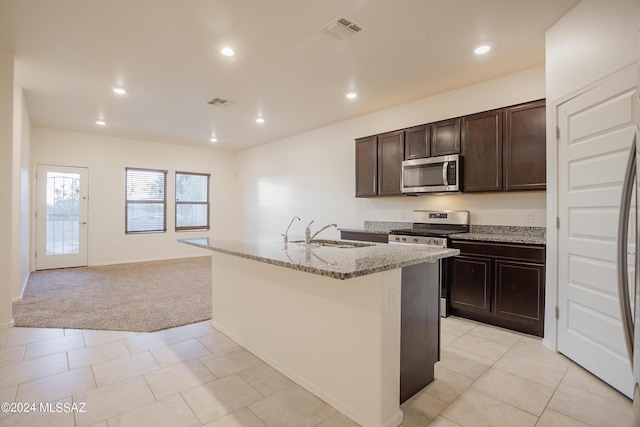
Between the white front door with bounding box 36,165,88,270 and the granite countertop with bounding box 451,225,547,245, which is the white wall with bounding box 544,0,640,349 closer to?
the granite countertop with bounding box 451,225,547,245

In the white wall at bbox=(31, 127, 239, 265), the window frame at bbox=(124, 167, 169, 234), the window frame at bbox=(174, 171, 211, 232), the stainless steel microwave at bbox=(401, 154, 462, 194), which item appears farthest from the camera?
the window frame at bbox=(174, 171, 211, 232)

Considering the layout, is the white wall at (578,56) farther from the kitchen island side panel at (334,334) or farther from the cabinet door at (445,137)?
the kitchen island side panel at (334,334)

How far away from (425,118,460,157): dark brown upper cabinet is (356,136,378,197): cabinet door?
0.88 metres

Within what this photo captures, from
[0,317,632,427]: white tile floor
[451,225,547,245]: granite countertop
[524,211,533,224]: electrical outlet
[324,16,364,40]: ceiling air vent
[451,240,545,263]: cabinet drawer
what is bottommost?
[0,317,632,427]: white tile floor

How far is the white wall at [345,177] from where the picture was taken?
3562 millimetres

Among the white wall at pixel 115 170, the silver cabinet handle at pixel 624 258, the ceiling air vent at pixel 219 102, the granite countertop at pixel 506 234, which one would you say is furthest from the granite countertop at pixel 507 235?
the white wall at pixel 115 170

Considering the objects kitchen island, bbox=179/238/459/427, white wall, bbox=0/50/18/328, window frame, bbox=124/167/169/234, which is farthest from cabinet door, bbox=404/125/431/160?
window frame, bbox=124/167/169/234

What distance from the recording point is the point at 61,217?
6148 millimetres

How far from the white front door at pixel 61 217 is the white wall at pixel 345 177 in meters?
3.34

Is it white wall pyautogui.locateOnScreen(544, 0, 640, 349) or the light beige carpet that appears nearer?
white wall pyautogui.locateOnScreen(544, 0, 640, 349)

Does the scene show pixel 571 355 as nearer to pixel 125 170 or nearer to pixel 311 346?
pixel 311 346

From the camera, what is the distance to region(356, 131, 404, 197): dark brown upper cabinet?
14.2ft

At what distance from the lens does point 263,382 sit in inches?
86.3

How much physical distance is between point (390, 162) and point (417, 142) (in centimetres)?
47
